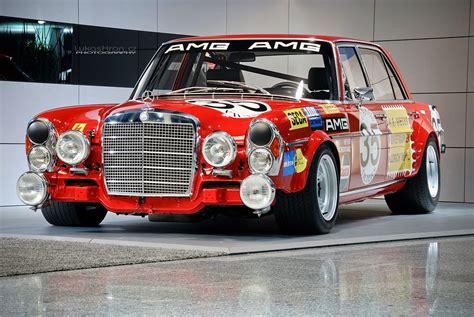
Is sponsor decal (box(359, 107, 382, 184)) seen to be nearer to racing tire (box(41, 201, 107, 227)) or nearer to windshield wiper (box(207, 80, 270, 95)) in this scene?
windshield wiper (box(207, 80, 270, 95))

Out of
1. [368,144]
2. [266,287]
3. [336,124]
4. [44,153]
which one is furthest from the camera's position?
[368,144]

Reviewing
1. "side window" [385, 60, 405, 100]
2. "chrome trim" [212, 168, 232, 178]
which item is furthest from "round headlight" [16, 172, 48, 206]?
"side window" [385, 60, 405, 100]

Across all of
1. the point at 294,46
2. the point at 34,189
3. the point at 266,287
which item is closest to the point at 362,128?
the point at 294,46

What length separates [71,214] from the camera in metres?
8.86

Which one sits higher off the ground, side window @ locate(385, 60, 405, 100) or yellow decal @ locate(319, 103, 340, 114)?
side window @ locate(385, 60, 405, 100)

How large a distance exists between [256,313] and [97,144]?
144 inches

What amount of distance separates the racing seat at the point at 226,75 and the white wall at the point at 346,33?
3769 mm

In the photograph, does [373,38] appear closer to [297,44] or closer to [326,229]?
[297,44]

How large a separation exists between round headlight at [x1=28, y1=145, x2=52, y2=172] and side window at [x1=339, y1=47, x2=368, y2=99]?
258cm

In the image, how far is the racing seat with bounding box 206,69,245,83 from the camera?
9008mm

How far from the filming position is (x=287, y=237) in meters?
8.09

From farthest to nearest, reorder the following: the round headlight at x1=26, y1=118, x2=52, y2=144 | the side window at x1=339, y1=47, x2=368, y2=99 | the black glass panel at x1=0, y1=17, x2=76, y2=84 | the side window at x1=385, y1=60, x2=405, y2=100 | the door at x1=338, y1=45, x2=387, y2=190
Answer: the black glass panel at x1=0, y1=17, x2=76, y2=84 < the side window at x1=385, y1=60, x2=405, y2=100 < the side window at x1=339, y1=47, x2=368, y2=99 < the door at x1=338, y1=45, x2=387, y2=190 < the round headlight at x1=26, y1=118, x2=52, y2=144

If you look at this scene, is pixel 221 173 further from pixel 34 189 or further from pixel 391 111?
pixel 391 111

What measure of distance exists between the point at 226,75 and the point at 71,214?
69.4 inches
